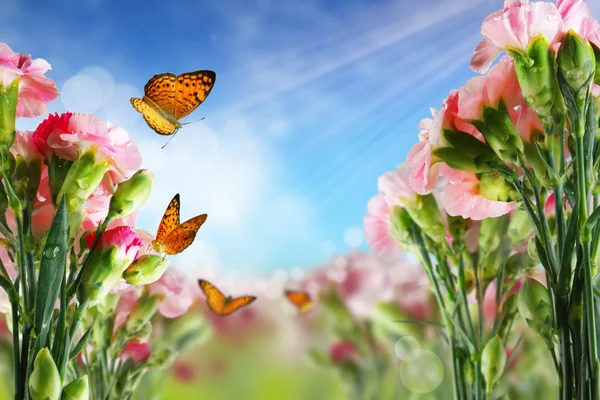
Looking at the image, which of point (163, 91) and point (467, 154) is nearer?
point (467, 154)

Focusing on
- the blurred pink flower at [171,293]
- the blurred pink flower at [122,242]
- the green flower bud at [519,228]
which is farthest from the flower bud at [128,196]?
the green flower bud at [519,228]

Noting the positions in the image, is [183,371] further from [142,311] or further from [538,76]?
[538,76]

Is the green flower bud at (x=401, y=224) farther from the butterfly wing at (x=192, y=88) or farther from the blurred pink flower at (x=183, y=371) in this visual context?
the blurred pink flower at (x=183, y=371)

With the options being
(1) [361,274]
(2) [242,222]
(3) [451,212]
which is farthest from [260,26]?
(3) [451,212]

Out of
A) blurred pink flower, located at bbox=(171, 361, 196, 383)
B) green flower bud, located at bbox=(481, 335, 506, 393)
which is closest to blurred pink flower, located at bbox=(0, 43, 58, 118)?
green flower bud, located at bbox=(481, 335, 506, 393)

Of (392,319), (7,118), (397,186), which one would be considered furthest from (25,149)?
(392,319)

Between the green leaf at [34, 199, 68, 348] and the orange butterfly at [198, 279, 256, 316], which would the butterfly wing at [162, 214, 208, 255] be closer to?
the green leaf at [34, 199, 68, 348]
